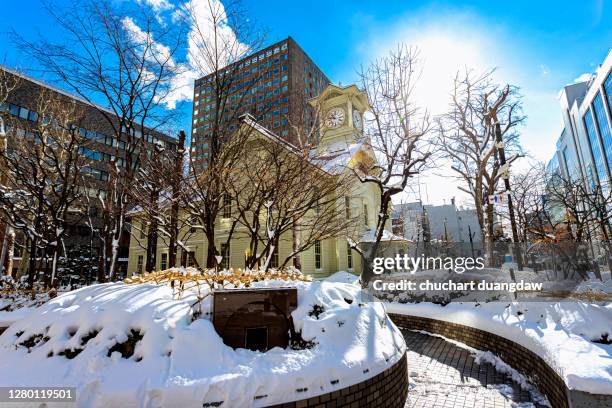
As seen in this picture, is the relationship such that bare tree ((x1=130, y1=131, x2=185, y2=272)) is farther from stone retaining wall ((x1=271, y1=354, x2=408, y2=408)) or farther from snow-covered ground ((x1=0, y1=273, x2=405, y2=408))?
A: stone retaining wall ((x1=271, y1=354, x2=408, y2=408))

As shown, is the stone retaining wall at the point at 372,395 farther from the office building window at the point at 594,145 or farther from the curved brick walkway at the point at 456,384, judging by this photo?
the office building window at the point at 594,145

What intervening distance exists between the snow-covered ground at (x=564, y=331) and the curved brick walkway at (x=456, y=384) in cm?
80

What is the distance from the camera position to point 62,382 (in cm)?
306

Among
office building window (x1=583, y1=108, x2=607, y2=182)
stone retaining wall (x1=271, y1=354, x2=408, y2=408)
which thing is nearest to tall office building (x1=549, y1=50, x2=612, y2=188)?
office building window (x1=583, y1=108, x2=607, y2=182)

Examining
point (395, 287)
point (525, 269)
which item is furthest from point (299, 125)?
point (525, 269)

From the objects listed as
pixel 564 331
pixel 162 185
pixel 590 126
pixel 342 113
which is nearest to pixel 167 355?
pixel 162 185

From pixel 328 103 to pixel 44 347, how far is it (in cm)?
2343

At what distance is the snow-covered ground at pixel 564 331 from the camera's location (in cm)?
368

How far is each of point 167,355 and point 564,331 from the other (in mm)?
6214

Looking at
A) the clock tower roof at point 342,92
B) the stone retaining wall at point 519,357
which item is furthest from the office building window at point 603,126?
the stone retaining wall at point 519,357

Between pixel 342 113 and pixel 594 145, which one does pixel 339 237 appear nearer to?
pixel 342 113

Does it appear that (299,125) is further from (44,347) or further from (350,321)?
(44,347)

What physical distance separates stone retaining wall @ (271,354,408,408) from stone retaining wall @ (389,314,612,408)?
1991 millimetres

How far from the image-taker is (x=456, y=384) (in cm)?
555
